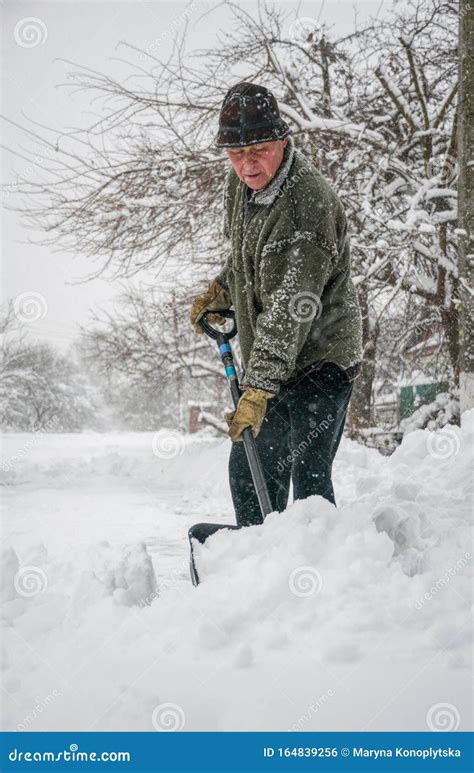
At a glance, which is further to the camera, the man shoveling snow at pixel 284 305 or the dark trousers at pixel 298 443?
the dark trousers at pixel 298 443

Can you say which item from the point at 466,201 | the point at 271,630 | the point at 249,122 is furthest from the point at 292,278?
the point at 466,201

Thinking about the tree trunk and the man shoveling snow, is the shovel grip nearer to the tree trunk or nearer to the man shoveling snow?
the man shoveling snow

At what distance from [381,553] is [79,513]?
12.5 feet

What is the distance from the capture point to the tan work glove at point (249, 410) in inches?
82.8

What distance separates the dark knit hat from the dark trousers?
2.82 ft

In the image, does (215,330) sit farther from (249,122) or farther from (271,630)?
(271,630)

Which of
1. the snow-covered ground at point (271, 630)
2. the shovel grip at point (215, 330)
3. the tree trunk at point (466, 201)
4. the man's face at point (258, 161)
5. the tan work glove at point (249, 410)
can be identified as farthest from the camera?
the tree trunk at point (466, 201)

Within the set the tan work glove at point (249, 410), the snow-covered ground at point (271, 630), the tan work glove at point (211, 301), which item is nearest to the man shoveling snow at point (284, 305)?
the tan work glove at point (249, 410)

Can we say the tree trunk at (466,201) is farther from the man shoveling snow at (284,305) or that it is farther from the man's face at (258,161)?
the man's face at (258,161)

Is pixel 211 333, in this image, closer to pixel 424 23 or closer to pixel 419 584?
pixel 419 584

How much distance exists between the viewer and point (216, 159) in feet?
19.5

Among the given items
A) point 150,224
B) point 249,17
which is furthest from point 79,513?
point 249,17

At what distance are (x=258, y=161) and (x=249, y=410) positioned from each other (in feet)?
2.97

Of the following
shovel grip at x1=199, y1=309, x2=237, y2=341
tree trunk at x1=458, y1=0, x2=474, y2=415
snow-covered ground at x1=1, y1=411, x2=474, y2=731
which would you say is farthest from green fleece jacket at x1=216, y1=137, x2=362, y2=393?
tree trunk at x1=458, y1=0, x2=474, y2=415
